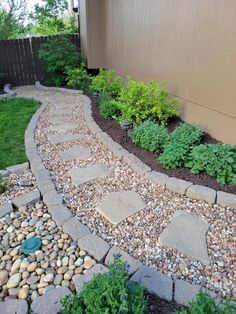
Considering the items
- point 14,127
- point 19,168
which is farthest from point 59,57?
point 19,168

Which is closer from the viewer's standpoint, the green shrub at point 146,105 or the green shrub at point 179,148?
the green shrub at point 179,148

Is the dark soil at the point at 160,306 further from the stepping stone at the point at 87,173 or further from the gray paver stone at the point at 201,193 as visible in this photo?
the stepping stone at the point at 87,173

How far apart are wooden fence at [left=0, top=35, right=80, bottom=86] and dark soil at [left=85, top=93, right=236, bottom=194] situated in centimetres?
393

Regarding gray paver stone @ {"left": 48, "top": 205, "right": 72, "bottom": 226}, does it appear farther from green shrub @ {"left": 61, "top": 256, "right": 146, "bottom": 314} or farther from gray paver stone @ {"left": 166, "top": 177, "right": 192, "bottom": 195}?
gray paver stone @ {"left": 166, "top": 177, "right": 192, "bottom": 195}

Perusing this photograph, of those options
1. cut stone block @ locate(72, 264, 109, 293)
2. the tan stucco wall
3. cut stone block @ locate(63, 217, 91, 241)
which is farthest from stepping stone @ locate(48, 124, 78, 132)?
cut stone block @ locate(72, 264, 109, 293)

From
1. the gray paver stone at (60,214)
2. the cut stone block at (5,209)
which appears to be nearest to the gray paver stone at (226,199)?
the gray paver stone at (60,214)

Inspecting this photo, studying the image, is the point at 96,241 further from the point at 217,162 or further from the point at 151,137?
the point at 151,137

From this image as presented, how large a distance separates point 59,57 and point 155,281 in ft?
19.6

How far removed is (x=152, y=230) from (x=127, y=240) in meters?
0.23

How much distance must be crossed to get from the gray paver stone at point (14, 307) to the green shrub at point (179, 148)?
5.94ft

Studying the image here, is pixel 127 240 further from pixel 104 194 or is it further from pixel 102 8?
pixel 102 8

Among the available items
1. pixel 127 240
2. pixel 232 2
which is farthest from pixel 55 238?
pixel 232 2

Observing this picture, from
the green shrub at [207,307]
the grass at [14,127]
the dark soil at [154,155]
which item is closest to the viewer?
the green shrub at [207,307]

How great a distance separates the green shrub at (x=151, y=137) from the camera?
9.75 feet
